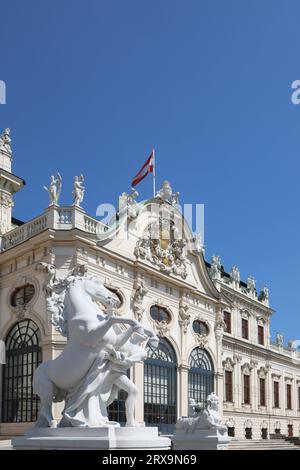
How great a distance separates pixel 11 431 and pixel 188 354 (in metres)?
12.1

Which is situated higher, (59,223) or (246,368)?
(59,223)

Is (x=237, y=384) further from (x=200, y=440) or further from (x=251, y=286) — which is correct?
(x=200, y=440)

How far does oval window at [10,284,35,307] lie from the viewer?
3197cm

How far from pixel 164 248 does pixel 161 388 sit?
816 cm

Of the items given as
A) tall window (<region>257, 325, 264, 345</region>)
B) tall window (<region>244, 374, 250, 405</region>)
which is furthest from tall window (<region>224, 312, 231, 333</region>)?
tall window (<region>257, 325, 264, 345</region>)

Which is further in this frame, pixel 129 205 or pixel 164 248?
pixel 164 248

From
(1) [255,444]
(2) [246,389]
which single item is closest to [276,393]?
(2) [246,389]

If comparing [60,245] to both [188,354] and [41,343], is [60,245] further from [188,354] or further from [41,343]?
[188,354]

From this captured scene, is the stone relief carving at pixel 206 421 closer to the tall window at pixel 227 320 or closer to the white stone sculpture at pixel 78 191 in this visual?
the white stone sculpture at pixel 78 191

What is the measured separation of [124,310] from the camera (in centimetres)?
3388

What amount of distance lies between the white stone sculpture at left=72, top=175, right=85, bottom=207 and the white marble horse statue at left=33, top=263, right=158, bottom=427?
19.7 meters

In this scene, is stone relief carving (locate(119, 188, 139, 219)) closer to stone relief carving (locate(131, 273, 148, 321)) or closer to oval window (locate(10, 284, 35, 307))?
stone relief carving (locate(131, 273, 148, 321))

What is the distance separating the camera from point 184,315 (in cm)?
3856

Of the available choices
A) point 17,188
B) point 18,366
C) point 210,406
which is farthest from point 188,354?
point 210,406
